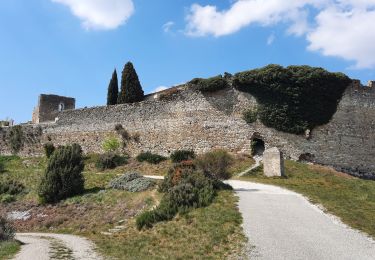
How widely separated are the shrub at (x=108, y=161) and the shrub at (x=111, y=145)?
1.92 metres

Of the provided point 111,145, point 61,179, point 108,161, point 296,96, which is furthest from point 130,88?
point 61,179

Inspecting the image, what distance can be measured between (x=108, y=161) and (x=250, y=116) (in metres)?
12.6

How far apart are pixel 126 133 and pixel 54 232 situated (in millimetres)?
19760

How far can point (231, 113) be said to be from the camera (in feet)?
128

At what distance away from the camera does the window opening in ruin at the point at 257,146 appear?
1481 inches

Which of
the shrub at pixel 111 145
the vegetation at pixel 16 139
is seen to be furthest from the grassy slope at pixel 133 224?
the vegetation at pixel 16 139

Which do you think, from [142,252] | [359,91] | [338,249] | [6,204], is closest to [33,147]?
[6,204]

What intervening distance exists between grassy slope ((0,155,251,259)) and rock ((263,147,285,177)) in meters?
9.61

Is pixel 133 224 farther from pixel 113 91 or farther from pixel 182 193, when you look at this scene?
pixel 113 91

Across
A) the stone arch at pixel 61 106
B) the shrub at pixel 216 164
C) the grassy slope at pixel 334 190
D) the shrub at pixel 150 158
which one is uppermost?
the stone arch at pixel 61 106

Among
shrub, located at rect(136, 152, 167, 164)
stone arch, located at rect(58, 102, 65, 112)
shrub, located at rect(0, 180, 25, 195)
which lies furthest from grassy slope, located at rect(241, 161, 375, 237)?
stone arch, located at rect(58, 102, 65, 112)

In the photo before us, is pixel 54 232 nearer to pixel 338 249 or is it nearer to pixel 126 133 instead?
pixel 338 249

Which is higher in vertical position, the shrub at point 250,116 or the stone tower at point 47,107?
the stone tower at point 47,107

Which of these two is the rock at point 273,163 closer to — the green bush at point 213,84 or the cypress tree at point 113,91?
the green bush at point 213,84
